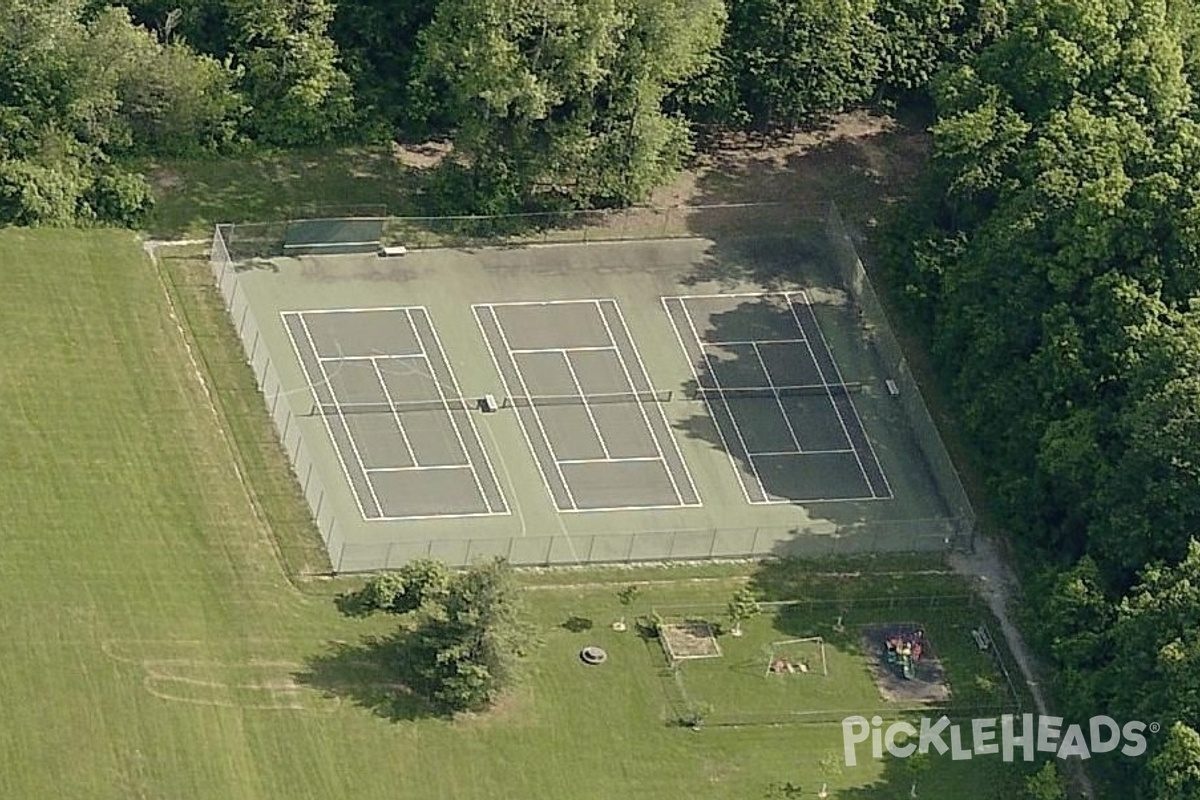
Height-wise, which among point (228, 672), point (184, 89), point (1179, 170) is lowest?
point (228, 672)

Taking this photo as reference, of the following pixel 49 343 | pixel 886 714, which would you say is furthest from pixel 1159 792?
pixel 49 343

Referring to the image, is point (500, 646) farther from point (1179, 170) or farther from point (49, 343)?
point (1179, 170)

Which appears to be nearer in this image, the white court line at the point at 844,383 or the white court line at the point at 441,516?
the white court line at the point at 441,516

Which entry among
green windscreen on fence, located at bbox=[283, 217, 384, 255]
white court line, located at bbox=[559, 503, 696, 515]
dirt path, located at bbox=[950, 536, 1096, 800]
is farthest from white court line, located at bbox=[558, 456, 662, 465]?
green windscreen on fence, located at bbox=[283, 217, 384, 255]

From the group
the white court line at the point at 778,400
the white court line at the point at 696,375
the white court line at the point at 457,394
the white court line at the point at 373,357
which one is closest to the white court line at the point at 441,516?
the white court line at the point at 457,394

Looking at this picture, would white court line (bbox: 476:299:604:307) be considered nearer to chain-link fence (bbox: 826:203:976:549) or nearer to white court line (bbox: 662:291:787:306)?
white court line (bbox: 662:291:787:306)

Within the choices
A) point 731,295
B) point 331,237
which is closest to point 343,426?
point 331,237

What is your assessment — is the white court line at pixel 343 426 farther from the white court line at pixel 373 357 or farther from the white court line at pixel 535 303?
the white court line at pixel 535 303
